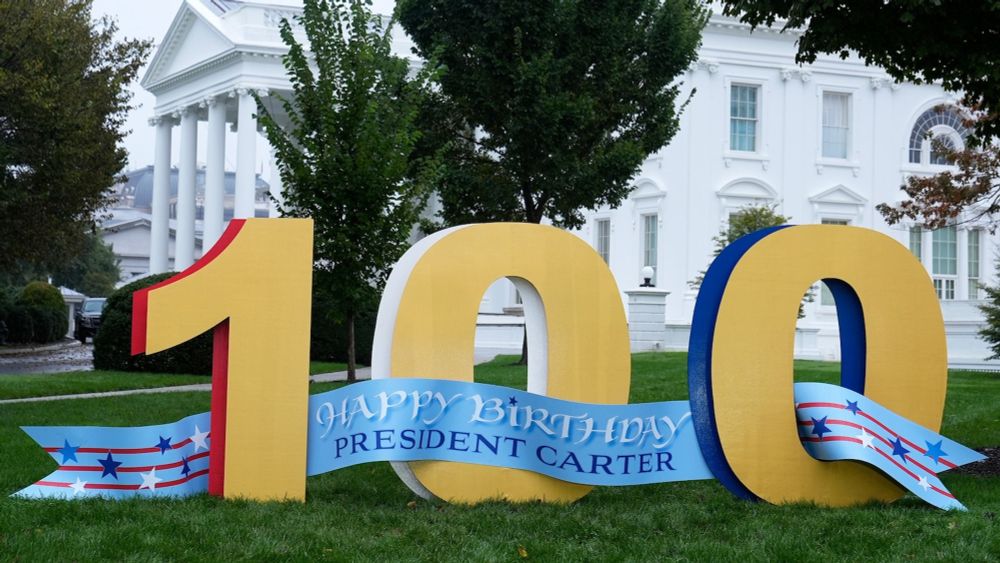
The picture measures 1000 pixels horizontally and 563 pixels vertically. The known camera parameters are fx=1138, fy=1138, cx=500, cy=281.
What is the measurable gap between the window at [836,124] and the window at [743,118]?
8.90ft

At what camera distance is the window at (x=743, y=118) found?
37469 millimetres

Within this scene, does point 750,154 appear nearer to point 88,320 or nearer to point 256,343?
point 88,320

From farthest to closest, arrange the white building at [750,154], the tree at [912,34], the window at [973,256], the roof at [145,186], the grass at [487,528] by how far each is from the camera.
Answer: the roof at [145,186], the window at [973,256], the white building at [750,154], the tree at [912,34], the grass at [487,528]

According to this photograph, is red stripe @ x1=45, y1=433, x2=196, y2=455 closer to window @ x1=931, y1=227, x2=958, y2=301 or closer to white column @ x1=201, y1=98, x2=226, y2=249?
white column @ x1=201, y1=98, x2=226, y2=249

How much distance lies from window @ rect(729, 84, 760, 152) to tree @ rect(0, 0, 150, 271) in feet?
63.6

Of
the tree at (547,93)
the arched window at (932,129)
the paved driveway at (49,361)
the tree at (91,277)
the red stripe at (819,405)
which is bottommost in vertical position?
the paved driveway at (49,361)

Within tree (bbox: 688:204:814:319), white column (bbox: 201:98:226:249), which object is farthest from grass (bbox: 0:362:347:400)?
white column (bbox: 201:98:226:249)

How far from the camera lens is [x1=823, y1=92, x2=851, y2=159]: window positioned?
3872cm

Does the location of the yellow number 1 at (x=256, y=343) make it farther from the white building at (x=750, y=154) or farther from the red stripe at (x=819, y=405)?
the white building at (x=750, y=154)

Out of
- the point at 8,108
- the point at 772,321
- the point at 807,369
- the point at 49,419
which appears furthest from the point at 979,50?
the point at 8,108

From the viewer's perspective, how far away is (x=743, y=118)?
124 ft

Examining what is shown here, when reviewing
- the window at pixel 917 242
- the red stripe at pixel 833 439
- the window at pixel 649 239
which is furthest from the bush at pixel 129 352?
the window at pixel 917 242

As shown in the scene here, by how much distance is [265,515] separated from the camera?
23.3 feet

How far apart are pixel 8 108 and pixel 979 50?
14.8 m
